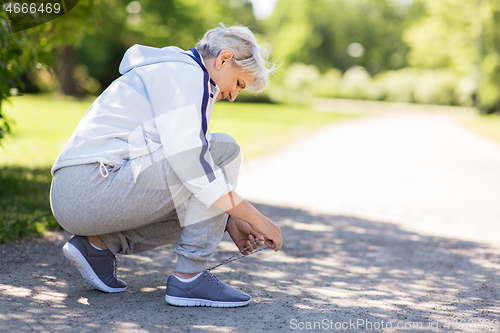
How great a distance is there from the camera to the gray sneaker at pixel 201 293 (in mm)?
2420

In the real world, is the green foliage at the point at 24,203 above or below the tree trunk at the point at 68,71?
below

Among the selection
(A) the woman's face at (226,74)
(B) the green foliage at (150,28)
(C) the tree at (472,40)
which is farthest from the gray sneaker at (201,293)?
(C) the tree at (472,40)

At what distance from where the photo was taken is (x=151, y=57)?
239cm

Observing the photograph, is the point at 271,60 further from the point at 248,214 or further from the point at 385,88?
the point at 248,214

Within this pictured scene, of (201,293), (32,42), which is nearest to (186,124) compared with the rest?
(201,293)

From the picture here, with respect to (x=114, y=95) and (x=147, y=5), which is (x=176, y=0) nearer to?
(x=147, y=5)

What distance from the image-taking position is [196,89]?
7.35 ft

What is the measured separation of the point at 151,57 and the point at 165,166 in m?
0.55

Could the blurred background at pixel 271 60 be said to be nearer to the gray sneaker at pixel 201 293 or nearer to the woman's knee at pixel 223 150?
the woman's knee at pixel 223 150

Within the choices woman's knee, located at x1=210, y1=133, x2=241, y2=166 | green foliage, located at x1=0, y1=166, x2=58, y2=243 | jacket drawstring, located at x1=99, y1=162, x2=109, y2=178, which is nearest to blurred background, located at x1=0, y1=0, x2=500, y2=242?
green foliage, located at x1=0, y1=166, x2=58, y2=243

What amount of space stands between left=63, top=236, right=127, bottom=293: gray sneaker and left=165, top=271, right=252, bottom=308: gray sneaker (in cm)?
35

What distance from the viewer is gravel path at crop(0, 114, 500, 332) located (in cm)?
230

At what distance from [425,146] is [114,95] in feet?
34.2

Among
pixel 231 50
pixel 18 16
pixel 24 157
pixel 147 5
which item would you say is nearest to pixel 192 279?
pixel 231 50
